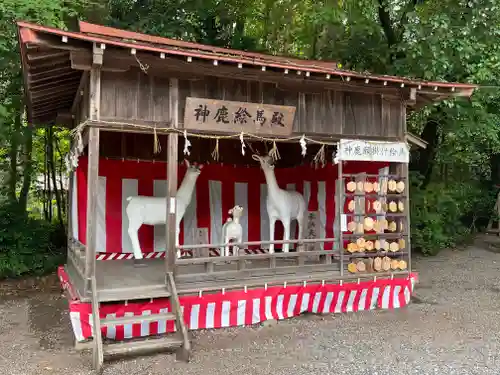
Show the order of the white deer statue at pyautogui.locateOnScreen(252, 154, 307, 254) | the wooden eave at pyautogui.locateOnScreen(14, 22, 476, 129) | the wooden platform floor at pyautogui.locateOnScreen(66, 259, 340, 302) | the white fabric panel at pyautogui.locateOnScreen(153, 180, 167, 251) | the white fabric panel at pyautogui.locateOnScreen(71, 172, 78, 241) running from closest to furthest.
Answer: the wooden eave at pyautogui.locateOnScreen(14, 22, 476, 129) → the wooden platform floor at pyautogui.locateOnScreen(66, 259, 340, 302) → the white deer statue at pyautogui.locateOnScreen(252, 154, 307, 254) → the white fabric panel at pyautogui.locateOnScreen(71, 172, 78, 241) → the white fabric panel at pyautogui.locateOnScreen(153, 180, 167, 251)

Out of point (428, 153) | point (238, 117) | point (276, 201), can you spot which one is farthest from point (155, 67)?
point (428, 153)

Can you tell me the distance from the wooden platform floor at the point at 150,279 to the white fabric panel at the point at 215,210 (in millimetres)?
1597

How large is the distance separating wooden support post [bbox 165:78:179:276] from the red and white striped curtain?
2847mm

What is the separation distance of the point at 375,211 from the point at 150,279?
418 cm

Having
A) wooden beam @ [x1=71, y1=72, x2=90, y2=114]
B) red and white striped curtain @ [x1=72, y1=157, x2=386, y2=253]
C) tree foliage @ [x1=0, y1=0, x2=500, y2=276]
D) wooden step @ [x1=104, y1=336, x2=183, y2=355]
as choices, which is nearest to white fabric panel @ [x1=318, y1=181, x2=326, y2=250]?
red and white striped curtain @ [x1=72, y1=157, x2=386, y2=253]

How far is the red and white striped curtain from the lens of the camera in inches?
352

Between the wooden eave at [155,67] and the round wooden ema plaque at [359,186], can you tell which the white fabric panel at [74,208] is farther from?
the round wooden ema plaque at [359,186]

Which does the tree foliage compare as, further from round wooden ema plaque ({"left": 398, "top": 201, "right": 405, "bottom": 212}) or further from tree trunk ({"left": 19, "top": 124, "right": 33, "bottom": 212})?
round wooden ema plaque ({"left": 398, "top": 201, "right": 405, "bottom": 212})

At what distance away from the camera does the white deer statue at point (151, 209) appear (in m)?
7.98

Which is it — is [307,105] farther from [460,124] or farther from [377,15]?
[377,15]

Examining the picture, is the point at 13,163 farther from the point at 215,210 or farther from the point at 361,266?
the point at 361,266

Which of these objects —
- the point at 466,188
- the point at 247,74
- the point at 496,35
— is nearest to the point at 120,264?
the point at 247,74

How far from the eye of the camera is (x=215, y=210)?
32.5ft

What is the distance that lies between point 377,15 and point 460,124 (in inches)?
176
